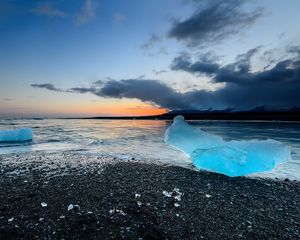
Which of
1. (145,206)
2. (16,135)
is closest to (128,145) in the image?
(16,135)

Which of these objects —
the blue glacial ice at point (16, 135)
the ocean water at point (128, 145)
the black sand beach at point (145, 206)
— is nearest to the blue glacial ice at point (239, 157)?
the black sand beach at point (145, 206)

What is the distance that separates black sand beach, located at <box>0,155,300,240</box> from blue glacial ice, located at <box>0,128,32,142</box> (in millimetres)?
11040

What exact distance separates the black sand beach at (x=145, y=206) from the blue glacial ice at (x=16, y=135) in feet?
36.2

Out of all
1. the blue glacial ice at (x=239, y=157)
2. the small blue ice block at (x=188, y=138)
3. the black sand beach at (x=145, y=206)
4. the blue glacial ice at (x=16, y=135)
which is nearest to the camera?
the black sand beach at (x=145, y=206)

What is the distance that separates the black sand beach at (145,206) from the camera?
3.42 metres

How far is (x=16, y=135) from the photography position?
16.1m

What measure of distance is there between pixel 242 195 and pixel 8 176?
236 inches

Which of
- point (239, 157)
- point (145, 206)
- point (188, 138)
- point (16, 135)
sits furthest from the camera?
point (16, 135)

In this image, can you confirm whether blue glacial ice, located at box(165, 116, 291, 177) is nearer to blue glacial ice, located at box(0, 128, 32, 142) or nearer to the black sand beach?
the black sand beach

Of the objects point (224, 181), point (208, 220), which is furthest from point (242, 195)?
point (208, 220)

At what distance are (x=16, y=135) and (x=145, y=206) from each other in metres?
15.2

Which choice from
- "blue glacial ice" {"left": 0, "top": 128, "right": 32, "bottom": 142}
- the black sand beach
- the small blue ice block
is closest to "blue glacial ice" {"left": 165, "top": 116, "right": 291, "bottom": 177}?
the small blue ice block

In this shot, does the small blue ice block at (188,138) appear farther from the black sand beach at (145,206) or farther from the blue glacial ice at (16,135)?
the blue glacial ice at (16,135)

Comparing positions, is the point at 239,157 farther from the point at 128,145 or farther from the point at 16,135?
the point at 16,135
